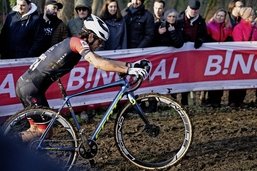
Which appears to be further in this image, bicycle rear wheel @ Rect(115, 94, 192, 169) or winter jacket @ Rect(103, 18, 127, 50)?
winter jacket @ Rect(103, 18, 127, 50)

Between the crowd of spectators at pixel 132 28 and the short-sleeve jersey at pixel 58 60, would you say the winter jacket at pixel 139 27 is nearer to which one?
the crowd of spectators at pixel 132 28

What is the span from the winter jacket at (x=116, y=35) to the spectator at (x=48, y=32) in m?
0.71

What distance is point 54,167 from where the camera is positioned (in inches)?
42.7

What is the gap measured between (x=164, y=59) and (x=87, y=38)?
3.66 meters

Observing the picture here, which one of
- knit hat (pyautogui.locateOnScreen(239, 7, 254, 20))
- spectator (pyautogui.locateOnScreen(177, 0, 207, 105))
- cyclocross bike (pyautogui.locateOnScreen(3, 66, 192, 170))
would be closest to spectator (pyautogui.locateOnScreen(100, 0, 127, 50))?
spectator (pyautogui.locateOnScreen(177, 0, 207, 105))

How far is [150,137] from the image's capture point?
21.5 feet

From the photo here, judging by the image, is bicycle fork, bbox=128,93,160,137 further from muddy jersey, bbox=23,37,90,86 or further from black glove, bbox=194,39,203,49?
black glove, bbox=194,39,203,49

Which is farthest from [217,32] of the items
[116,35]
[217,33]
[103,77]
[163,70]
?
[103,77]

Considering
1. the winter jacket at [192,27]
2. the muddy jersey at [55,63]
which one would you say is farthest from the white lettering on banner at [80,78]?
the muddy jersey at [55,63]

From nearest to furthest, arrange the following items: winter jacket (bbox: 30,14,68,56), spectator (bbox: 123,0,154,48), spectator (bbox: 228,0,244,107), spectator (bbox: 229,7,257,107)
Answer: winter jacket (bbox: 30,14,68,56) < spectator (bbox: 123,0,154,48) < spectator (bbox: 229,7,257,107) < spectator (bbox: 228,0,244,107)

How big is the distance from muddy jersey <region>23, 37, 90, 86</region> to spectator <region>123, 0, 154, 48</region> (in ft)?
11.0

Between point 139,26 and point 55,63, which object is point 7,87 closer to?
point 139,26

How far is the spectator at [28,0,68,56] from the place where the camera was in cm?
869

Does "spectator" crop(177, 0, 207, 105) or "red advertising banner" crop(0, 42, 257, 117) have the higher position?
"spectator" crop(177, 0, 207, 105)
